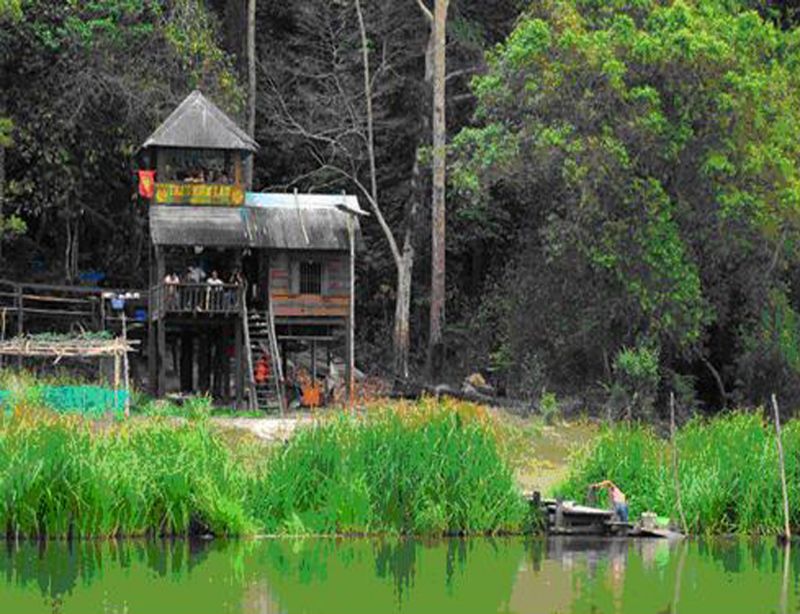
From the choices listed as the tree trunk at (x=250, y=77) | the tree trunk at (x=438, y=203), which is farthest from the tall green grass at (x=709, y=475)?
the tree trunk at (x=250, y=77)

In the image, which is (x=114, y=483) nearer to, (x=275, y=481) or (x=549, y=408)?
(x=275, y=481)

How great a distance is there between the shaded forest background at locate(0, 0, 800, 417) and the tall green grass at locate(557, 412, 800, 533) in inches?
464

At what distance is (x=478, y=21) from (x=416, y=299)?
7785 millimetres

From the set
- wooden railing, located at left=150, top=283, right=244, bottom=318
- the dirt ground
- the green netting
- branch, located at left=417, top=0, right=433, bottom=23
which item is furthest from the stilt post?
branch, located at left=417, top=0, right=433, bottom=23

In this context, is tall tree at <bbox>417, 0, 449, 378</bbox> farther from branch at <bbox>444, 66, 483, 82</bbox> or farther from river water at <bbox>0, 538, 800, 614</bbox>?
river water at <bbox>0, 538, 800, 614</bbox>

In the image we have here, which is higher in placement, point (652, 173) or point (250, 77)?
point (250, 77)

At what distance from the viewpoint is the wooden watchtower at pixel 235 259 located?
40094 millimetres

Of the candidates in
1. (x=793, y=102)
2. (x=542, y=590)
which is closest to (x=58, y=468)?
(x=542, y=590)

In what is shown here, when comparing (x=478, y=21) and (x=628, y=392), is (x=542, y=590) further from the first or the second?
(x=478, y=21)

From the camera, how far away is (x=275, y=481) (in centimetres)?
2461

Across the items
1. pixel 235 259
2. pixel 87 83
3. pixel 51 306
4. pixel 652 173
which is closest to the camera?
pixel 652 173

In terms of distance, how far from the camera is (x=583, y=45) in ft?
125

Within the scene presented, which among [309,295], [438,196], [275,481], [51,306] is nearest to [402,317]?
[438,196]

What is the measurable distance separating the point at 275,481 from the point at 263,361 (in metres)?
16.6
